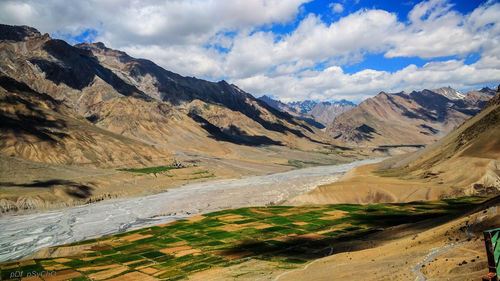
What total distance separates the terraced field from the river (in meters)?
15.2

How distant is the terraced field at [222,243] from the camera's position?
48.1 metres

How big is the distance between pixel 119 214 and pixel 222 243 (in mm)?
61984

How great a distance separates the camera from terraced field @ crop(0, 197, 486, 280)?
48.1 m

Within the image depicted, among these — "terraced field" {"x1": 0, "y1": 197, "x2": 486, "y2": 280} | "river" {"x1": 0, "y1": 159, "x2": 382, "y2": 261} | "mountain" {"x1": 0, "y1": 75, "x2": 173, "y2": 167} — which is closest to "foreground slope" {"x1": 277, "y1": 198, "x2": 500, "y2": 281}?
"terraced field" {"x1": 0, "y1": 197, "x2": 486, "y2": 280}

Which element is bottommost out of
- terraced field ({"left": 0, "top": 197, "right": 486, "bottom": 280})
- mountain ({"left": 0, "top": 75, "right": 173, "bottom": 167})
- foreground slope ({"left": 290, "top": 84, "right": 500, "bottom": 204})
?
terraced field ({"left": 0, "top": 197, "right": 486, "bottom": 280})

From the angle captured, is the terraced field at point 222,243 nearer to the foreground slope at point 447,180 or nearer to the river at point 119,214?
the foreground slope at point 447,180

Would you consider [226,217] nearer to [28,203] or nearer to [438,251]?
[438,251]

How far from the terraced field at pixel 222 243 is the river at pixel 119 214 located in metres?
15.2

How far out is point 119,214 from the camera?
111 metres

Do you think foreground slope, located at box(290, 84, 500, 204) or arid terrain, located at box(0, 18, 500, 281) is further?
foreground slope, located at box(290, 84, 500, 204)

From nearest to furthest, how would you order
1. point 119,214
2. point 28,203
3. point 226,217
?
point 226,217 < point 119,214 < point 28,203

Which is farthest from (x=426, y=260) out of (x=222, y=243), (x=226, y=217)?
(x=226, y=217)

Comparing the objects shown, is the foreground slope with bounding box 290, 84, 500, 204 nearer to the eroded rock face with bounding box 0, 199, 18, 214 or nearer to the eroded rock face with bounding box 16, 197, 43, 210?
the eroded rock face with bounding box 16, 197, 43, 210

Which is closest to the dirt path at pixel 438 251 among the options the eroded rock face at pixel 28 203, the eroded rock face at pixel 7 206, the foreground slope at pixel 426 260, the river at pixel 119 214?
the foreground slope at pixel 426 260
